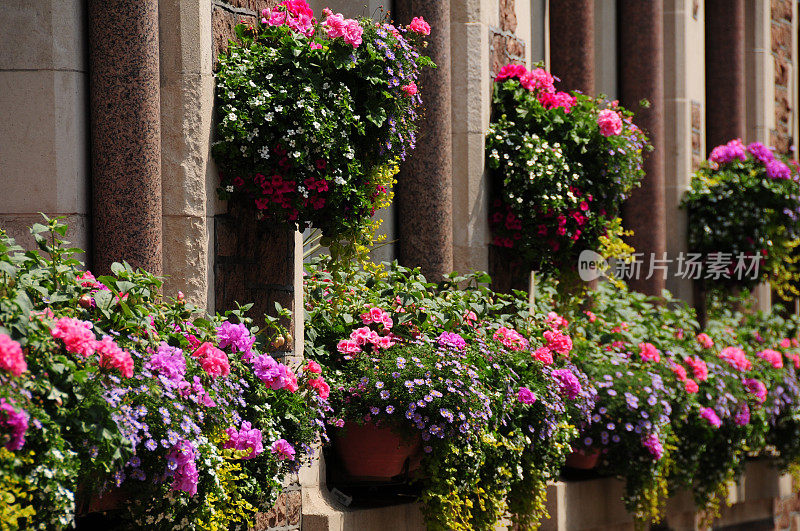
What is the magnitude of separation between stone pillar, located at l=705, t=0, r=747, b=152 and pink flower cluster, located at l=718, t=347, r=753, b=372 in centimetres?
236

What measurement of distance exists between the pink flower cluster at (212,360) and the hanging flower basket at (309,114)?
787mm

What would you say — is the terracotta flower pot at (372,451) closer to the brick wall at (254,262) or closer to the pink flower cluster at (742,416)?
the brick wall at (254,262)

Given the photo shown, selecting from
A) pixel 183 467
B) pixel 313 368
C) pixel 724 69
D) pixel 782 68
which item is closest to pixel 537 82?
pixel 313 368

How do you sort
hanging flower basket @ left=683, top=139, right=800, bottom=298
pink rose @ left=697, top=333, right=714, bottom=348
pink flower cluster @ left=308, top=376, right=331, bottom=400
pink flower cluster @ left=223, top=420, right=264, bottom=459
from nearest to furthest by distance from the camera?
pink flower cluster @ left=223, top=420, right=264, bottom=459
pink flower cluster @ left=308, top=376, right=331, bottom=400
pink rose @ left=697, top=333, right=714, bottom=348
hanging flower basket @ left=683, top=139, right=800, bottom=298

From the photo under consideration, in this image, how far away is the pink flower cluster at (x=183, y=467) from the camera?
3.03 m

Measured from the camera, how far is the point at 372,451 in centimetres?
439

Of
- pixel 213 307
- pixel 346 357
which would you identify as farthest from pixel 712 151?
pixel 213 307

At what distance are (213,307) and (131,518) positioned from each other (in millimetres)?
969

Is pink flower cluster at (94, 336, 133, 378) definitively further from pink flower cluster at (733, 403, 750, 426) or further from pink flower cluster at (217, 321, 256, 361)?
pink flower cluster at (733, 403, 750, 426)

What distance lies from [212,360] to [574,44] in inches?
158

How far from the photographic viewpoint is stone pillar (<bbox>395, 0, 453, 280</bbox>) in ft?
17.7

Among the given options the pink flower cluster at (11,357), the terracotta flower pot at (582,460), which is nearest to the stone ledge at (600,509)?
the terracotta flower pot at (582,460)

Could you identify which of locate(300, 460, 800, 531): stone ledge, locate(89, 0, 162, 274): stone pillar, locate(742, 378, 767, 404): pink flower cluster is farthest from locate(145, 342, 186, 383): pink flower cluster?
locate(742, 378, 767, 404): pink flower cluster

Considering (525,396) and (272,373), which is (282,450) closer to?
(272,373)
